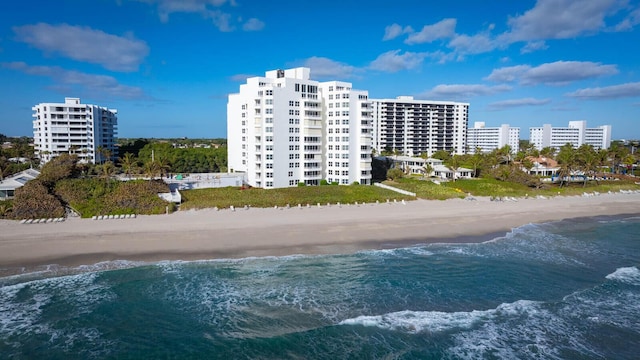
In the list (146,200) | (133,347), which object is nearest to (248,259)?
(133,347)

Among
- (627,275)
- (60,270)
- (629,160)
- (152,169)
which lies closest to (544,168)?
(629,160)

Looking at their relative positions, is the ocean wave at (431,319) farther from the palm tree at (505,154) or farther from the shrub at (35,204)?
the palm tree at (505,154)

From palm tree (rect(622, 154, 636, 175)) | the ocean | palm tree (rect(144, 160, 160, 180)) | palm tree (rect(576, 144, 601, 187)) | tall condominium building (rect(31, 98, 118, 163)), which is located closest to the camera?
the ocean

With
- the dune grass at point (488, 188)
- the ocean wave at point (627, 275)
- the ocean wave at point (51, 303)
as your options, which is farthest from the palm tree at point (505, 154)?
the ocean wave at point (51, 303)

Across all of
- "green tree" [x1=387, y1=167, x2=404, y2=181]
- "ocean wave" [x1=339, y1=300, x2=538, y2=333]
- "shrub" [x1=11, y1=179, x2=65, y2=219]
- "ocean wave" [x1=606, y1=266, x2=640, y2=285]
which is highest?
"green tree" [x1=387, y1=167, x2=404, y2=181]

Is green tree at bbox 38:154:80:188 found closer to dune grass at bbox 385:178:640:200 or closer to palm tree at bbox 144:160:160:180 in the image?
palm tree at bbox 144:160:160:180

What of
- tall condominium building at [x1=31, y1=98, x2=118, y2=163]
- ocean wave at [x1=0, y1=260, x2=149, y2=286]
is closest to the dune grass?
ocean wave at [x1=0, y1=260, x2=149, y2=286]
